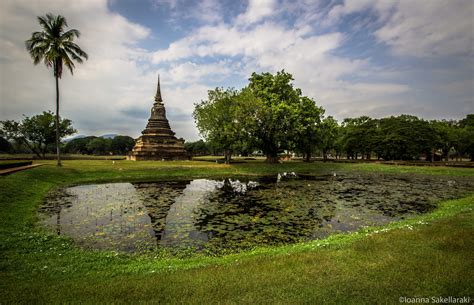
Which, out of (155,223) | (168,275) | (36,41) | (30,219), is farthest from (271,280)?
(36,41)

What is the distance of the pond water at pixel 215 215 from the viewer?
1129 centimetres

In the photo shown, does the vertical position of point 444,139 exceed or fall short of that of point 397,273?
it exceeds it

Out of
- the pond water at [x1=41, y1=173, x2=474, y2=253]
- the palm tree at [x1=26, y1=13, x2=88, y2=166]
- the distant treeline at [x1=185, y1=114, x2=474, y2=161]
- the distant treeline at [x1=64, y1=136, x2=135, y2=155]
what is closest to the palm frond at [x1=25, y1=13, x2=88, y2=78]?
the palm tree at [x1=26, y1=13, x2=88, y2=166]

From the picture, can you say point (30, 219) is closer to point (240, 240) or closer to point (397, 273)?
point (240, 240)

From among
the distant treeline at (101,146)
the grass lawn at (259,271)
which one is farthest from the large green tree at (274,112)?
the distant treeline at (101,146)

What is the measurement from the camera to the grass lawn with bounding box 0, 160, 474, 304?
18.7 feet

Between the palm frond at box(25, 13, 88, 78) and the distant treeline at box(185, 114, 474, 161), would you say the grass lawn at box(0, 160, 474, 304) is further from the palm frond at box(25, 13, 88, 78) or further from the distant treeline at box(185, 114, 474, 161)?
the distant treeline at box(185, 114, 474, 161)

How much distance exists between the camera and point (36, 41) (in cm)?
3138

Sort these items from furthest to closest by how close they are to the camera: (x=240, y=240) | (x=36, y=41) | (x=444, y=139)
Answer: (x=444, y=139) < (x=36, y=41) < (x=240, y=240)

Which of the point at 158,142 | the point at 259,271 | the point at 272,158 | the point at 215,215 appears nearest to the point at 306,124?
the point at 272,158

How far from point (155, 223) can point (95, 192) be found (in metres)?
12.4

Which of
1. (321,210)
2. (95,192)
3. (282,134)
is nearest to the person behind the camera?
(321,210)

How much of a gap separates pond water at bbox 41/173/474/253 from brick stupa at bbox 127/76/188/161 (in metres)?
39.7

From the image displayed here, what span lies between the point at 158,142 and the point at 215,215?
5422 cm
